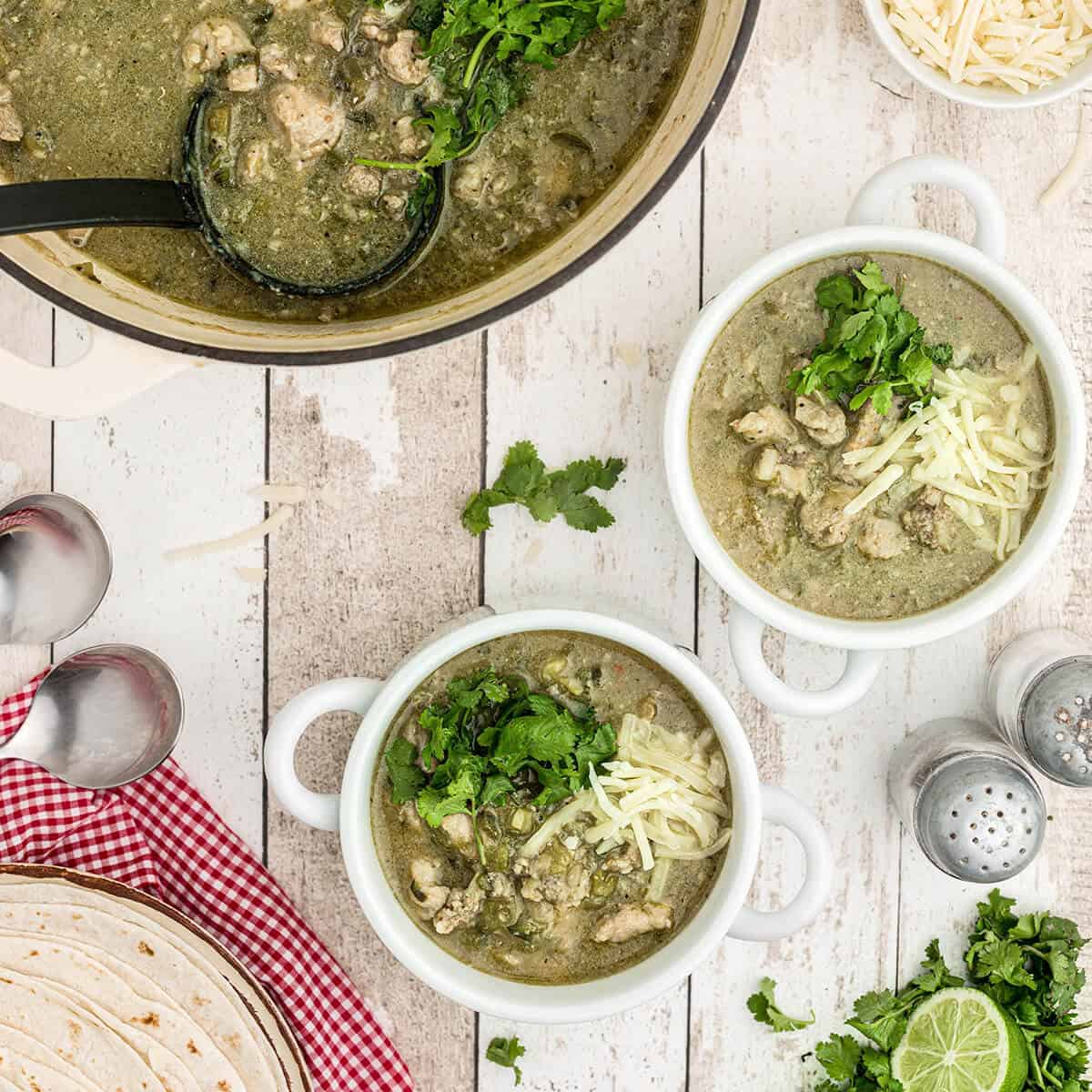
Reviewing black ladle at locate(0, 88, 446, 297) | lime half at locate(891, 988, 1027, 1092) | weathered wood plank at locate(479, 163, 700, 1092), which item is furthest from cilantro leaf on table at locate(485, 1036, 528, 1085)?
black ladle at locate(0, 88, 446, 297)

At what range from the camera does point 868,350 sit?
1.53 m

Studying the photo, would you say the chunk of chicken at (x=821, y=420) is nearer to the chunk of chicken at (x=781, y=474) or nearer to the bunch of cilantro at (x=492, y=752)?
the chunk of chicken at (x=781, y=474)

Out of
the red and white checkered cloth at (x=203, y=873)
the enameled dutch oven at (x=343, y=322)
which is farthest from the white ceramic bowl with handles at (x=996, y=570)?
the red and white checkered cloth at (x=203, y=873)

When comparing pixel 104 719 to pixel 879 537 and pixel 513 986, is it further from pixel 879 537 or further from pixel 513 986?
pixel 879 537

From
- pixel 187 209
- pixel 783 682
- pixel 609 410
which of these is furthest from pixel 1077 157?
pixel 187 209

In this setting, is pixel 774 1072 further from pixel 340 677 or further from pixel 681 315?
pixel 681 315

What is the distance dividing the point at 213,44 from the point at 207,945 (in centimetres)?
110

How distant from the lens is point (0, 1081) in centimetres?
170

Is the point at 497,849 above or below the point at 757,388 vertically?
below

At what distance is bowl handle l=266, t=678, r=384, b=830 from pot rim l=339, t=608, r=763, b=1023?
4 centimetres

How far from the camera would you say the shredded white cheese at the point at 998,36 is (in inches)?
64.4

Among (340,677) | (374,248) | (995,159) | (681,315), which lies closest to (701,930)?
(340,677)

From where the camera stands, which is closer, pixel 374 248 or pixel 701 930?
pixel 374 248

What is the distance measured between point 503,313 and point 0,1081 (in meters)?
1.23
